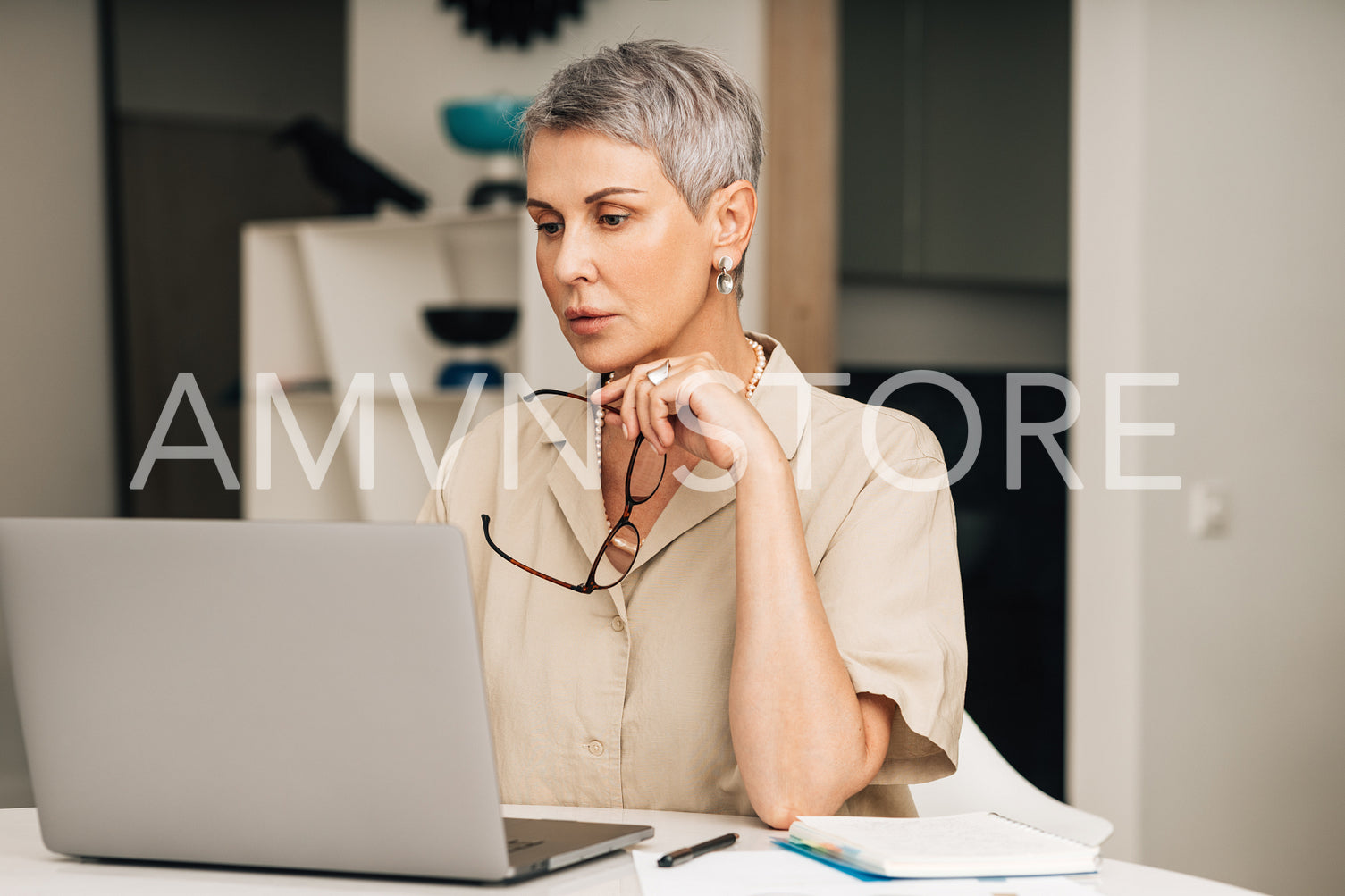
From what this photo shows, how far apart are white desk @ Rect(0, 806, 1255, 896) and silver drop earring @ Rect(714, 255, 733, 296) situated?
53 centimetres

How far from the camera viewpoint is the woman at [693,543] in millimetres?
1055

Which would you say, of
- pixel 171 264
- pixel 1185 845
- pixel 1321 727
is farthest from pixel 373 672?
pixel 171 264

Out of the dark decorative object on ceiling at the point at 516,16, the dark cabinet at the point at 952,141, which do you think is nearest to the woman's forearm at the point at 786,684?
the dark cabinet at the point at 952,141

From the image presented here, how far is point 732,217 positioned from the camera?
1.24 m

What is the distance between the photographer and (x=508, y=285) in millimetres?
3244

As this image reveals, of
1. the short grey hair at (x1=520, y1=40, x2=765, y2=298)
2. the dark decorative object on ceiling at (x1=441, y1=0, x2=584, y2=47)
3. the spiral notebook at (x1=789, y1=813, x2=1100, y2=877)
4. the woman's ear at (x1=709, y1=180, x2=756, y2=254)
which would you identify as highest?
the dark decorative object on ceiling at (x1=441, y1=0, x2=584, y2=47)

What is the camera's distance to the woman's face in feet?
3.84

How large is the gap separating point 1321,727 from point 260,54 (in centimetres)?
338

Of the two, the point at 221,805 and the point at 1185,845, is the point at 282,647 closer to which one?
the point at 221,805

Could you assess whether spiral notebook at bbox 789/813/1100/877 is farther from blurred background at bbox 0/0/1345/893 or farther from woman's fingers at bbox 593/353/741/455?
blurred background at bbox 0/0/1345/893

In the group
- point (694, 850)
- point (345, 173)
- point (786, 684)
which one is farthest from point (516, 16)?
point (694, 850)

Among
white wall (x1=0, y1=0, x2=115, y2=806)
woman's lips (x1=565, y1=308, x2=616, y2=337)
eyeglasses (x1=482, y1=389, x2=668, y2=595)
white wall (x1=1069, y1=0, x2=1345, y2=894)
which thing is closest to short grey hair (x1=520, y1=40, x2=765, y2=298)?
woman's lips (x1=565, y1=308, x2=616, y2=337)

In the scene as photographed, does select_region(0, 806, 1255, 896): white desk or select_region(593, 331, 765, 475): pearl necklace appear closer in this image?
select_region(0, 806, 1255, 896): white desk

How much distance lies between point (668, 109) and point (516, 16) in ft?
7.31
